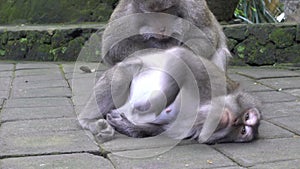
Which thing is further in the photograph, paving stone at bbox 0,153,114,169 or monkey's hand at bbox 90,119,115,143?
monkey's hand at bbox 90,119,115,143

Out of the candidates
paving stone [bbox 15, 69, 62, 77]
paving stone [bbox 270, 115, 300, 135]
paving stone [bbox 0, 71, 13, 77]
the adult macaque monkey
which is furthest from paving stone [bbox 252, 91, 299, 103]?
paving stone [bbox 0, 71, 13, 77]

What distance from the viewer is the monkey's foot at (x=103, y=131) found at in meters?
3.28

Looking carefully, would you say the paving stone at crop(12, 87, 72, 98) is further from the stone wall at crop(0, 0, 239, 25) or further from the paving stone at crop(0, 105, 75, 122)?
the stone wall at crop(0, 0, 239, 25)

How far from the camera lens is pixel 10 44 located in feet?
22.6

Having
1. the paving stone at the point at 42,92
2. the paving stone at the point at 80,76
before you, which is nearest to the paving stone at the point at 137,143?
the paving stone at the point at 42,92

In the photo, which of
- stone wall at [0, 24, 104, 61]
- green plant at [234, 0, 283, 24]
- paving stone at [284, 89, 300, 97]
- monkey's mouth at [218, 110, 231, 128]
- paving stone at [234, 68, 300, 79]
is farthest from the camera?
green plant at [234, 0, 283, 24]

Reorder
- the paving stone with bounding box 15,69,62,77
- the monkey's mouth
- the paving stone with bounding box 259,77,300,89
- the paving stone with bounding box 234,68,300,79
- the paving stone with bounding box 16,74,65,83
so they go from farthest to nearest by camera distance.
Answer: the paving stone with bounding box 15,69,62,77 < the paving stone with bounding box 234,68,300,79 < the paving stone with bounding box 16,74,65,83 < the paving stone with bounding box 259,77,300,89 < the monkey's mouth

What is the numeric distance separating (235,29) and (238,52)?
0.87 ft

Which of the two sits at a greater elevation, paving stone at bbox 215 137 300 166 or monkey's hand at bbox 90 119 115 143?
paving stone at bbox 215 137 300 166

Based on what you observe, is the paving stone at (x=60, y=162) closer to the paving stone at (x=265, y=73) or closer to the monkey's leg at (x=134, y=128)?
the monkey's leg at (x=134, y=128)

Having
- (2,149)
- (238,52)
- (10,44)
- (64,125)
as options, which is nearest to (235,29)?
(238,52)

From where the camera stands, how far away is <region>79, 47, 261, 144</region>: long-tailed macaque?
309 cm

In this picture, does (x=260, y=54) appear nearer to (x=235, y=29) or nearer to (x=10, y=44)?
(x=235, y=29)

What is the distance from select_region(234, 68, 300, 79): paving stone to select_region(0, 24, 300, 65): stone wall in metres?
0.34
